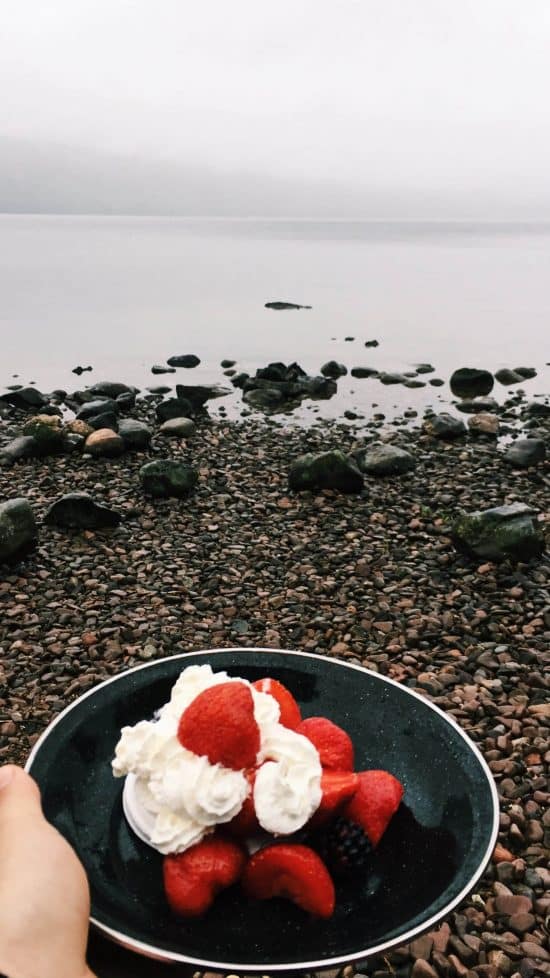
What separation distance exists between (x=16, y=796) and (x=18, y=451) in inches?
382

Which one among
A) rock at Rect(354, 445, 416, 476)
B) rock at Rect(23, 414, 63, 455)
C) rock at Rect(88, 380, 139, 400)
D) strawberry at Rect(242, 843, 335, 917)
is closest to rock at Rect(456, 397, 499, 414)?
rock at Rect(354, 445, 416, 476)

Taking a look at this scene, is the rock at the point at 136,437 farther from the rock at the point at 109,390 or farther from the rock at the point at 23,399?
the rock at the point at 109,390

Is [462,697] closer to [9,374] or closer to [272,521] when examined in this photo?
[272,521]

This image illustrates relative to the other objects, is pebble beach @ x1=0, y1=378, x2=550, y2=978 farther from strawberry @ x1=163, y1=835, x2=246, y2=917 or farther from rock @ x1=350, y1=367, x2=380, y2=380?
rock @ x1=350, y1=367, x2=380, y2=380

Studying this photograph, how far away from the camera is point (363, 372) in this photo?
20.4m

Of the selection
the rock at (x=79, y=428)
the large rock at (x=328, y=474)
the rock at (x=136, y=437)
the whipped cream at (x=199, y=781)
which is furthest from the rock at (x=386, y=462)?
the whipped cream at (x=199, y=781)

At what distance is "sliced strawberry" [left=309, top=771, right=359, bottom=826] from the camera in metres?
2.21

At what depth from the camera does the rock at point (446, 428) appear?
41.3 feet

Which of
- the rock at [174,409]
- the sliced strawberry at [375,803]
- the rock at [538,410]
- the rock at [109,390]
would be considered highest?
the sliced strawberry at [375,803]

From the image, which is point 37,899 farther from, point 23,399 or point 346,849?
point 23,399

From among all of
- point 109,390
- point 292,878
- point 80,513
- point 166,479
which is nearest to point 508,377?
Answer: point 109,390

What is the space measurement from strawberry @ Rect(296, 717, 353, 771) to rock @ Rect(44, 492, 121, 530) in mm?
6365

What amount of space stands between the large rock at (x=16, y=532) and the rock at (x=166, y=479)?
1795 mm

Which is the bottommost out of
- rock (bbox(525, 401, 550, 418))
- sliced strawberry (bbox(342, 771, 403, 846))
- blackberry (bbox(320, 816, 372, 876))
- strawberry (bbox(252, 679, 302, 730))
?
rock (bbox(525, 401, 550, 418))
